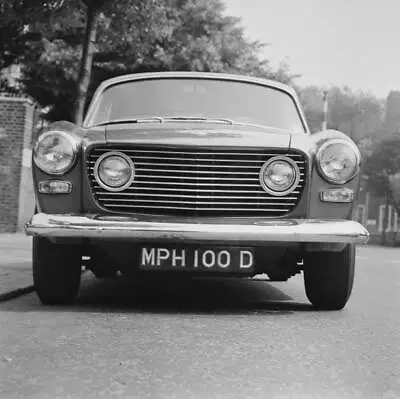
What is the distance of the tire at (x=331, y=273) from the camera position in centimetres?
516

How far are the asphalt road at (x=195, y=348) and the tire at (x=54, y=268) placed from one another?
0.14 meters

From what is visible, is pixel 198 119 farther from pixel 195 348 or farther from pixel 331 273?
pixel 195 348

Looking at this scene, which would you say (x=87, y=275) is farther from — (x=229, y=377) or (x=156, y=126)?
(x=229, y=377)

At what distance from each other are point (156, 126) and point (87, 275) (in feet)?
11.1

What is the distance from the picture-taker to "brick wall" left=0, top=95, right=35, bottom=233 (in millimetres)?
15422

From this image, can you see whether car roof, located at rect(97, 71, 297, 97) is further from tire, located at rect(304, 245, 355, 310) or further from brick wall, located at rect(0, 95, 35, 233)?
brick wall, located at rect(0, 95, 35, 233)

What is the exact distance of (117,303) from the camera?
214 inches

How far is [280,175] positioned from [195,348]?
1.51 metres

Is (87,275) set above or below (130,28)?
below

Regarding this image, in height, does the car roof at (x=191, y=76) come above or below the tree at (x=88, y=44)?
below

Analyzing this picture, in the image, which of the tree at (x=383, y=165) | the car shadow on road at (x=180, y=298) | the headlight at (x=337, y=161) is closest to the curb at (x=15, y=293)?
the car shadow on road at (x=180, y=298)

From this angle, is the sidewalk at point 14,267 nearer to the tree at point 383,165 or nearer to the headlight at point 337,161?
the headlight at point 337,161

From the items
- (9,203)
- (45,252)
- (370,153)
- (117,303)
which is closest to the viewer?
(45,252)

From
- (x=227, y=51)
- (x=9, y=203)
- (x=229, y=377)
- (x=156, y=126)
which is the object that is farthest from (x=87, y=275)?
(x=227, y=51)
